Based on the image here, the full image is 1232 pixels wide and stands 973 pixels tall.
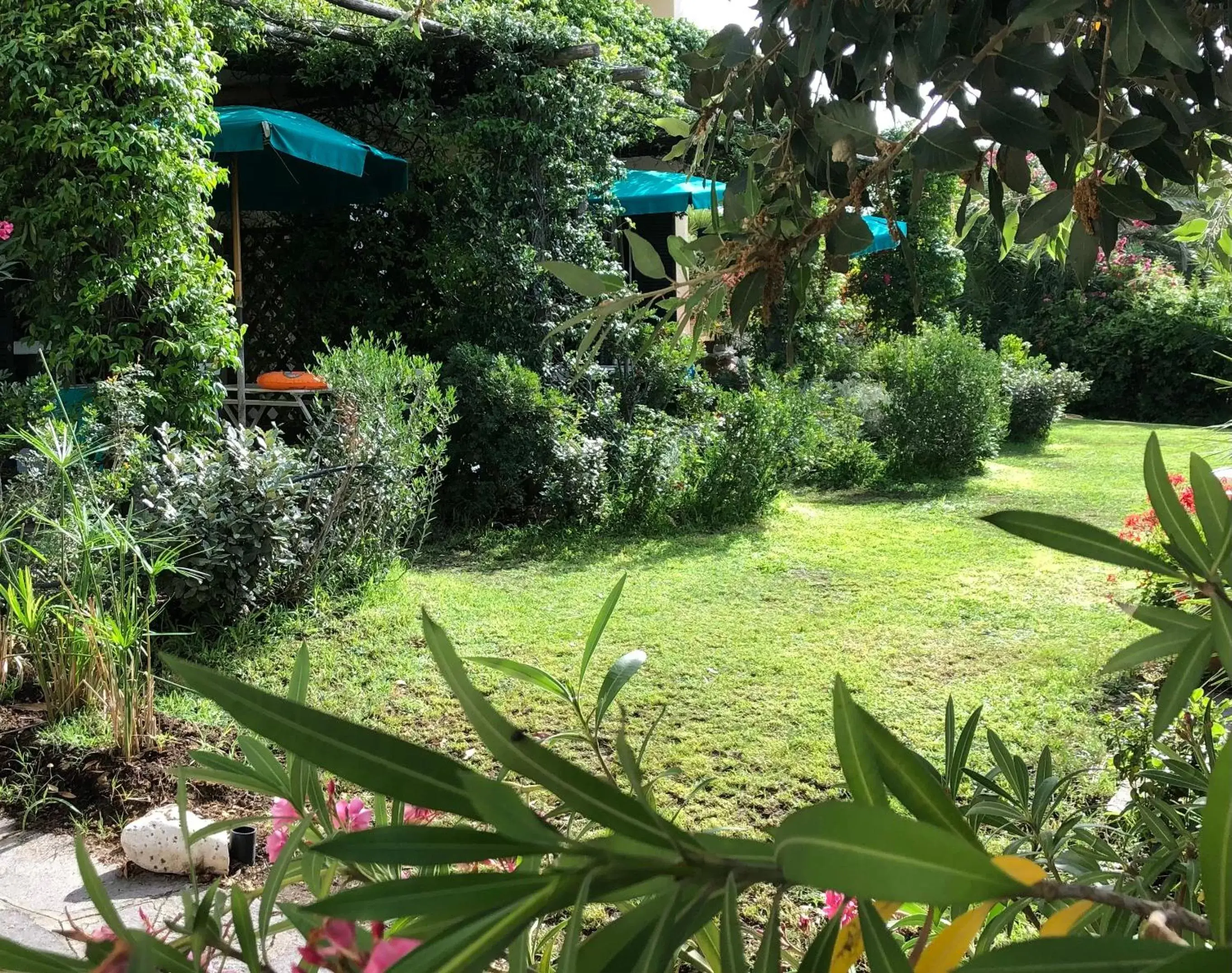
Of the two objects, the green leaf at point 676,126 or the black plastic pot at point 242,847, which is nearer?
the green leaf at point 676,126

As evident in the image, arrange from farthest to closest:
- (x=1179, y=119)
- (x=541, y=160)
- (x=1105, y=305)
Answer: (x=1105, y=305) → (x=541, y=160) → (x=1179, y=119)

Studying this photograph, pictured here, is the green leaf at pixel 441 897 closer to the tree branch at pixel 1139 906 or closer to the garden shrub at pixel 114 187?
the tree branch at pixel 1139 906

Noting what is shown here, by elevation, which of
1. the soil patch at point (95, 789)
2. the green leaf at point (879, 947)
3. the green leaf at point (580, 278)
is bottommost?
the soil patch at point (95, 789)

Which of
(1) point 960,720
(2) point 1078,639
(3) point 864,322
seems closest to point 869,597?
(2) point 1078,639

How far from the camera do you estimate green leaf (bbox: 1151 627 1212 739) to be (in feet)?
1.77

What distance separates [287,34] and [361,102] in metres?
0.77

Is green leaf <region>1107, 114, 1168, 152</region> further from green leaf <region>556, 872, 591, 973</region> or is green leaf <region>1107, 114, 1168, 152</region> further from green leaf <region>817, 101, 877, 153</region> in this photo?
green leaf <region>556, 872, 591, 973</region>

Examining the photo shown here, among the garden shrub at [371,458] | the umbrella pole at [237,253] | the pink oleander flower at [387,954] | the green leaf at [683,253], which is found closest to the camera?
the pink oleander flower at [387,954]

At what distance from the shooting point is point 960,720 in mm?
3730

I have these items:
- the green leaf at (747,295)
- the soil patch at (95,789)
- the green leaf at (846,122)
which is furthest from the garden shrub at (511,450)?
the green leaf at (846,122)

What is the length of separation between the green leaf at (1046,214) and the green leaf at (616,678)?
1.94 ft

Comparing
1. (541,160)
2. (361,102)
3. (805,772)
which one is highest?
(361,102)

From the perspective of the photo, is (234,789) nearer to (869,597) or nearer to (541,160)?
(869,597)

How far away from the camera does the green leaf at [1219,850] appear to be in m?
0.33
